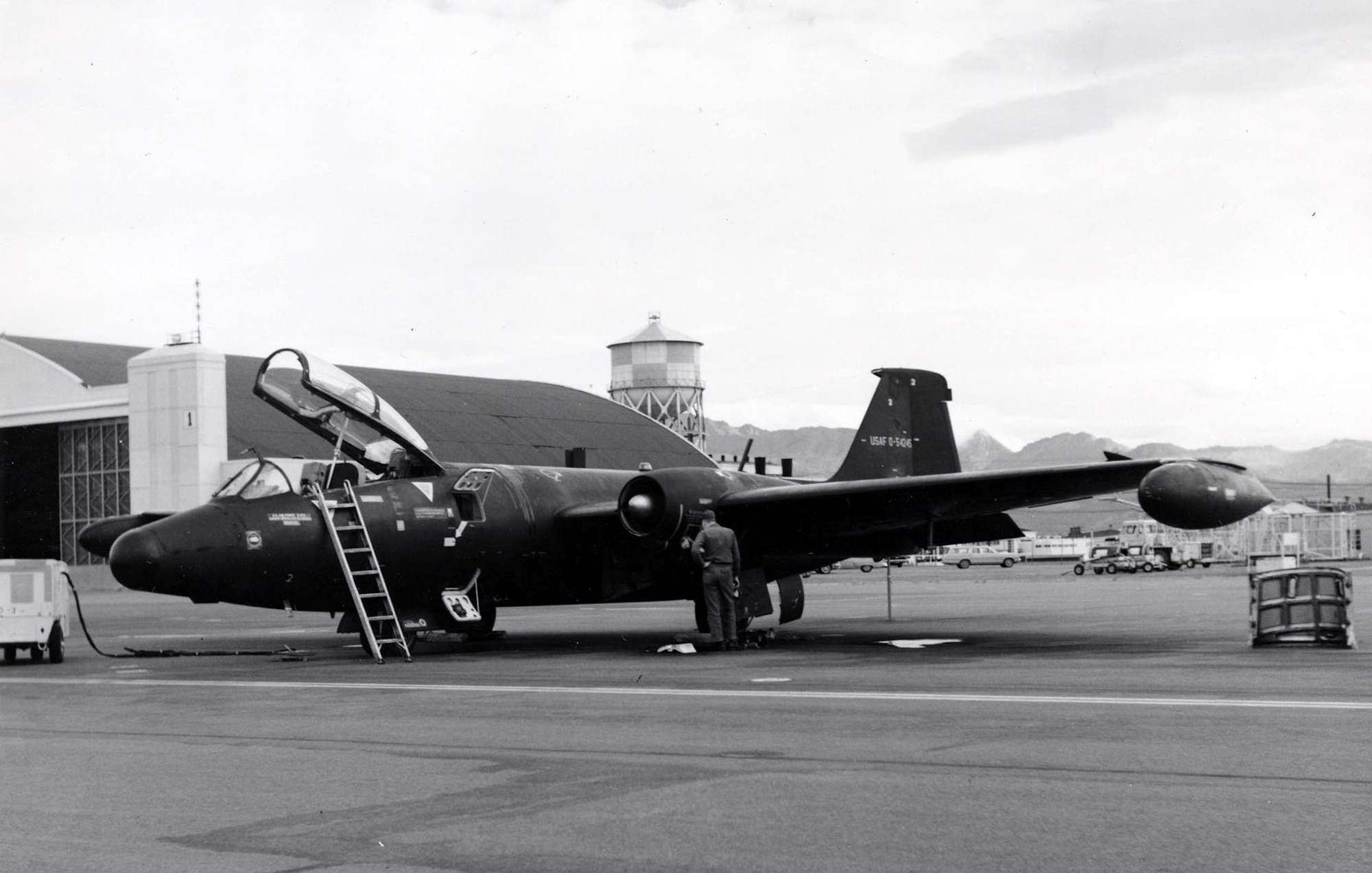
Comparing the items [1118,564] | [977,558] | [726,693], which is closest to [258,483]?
[726,693]

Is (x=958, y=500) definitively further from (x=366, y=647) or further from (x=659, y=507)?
(x=366, y=647)

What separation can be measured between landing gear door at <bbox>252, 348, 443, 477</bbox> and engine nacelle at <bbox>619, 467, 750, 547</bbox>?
2460 millimetres

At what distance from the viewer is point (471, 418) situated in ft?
199

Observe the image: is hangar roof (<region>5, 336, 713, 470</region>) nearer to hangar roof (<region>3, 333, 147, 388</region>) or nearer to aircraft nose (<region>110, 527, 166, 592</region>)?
hangar roof (<region>3, 333, 147, 388</region>)

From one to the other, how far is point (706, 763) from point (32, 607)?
40.1 feet

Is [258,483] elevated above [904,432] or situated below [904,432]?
below

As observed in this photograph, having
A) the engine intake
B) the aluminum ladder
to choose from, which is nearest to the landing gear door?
the aluminum ladder

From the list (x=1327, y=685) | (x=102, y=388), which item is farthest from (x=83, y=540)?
(x=102, y=388)

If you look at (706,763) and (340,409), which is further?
(340,409)

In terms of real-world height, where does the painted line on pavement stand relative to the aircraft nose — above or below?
below

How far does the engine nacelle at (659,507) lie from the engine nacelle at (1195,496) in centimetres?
549

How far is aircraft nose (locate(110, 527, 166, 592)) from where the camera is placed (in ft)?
50.6

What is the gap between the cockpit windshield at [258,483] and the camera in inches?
651

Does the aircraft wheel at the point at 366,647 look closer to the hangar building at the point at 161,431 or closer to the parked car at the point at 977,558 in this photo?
the hangar building at the point at 161,431
